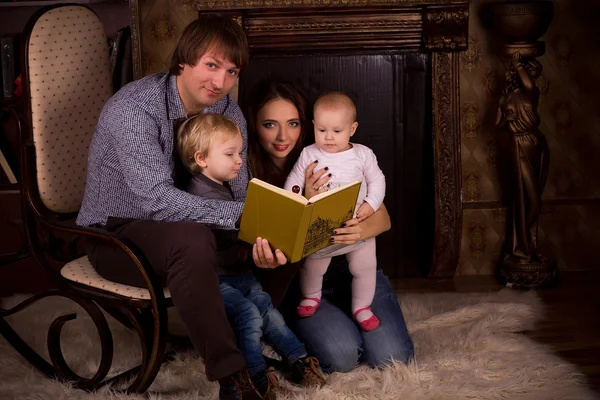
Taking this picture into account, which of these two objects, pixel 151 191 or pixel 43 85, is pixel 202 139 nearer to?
pixel 151 191

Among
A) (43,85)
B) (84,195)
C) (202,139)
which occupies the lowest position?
(84,195)

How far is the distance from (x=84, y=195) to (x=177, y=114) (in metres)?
0.43

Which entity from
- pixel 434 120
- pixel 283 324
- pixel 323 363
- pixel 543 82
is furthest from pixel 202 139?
pixel 543 82

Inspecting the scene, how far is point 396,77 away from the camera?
4.19 metres

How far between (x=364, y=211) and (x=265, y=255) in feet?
1.68

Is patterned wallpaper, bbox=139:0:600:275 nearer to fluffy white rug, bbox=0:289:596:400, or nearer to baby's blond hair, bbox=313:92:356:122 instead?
fluffy white rug, bbox=0:289:596:400

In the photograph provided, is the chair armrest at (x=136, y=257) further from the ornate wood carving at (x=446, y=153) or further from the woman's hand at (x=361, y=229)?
the ornate wood carving at (x=446, y=153)

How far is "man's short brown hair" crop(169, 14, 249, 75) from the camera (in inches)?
110

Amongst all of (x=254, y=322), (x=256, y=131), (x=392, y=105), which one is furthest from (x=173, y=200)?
(x=392, y=105)

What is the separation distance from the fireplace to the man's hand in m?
1.17

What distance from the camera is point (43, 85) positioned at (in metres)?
2.99

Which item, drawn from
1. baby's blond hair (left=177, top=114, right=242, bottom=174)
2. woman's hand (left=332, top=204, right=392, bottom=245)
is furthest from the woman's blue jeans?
baby's blond hair (left=177, top=114, right=242, bottom=174)

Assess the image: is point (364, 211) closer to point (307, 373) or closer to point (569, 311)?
point (307, 373)

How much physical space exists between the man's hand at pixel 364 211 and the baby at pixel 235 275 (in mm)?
428
